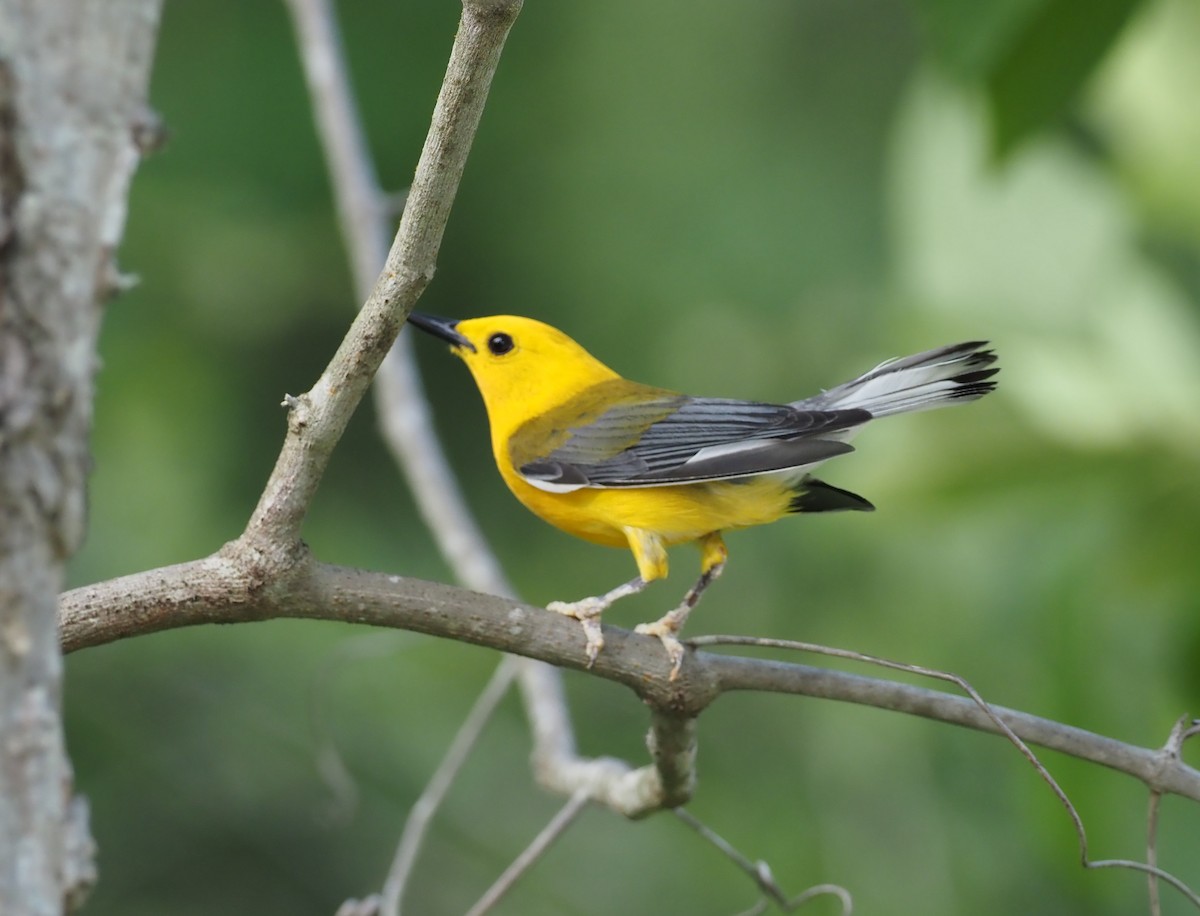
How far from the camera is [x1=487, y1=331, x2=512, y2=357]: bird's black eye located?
4.61 m

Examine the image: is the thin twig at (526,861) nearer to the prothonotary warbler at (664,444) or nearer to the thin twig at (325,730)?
the prothonotary warbler at (664,444)

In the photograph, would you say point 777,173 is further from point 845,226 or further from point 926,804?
point 926,804

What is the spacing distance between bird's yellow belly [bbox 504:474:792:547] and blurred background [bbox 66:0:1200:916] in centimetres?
48

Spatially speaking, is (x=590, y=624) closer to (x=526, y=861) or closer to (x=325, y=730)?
(x=526, y=861)

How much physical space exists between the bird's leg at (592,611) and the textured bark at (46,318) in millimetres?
1377

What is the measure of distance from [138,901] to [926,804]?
3.74 metres

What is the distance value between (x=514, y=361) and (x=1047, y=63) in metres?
2.19

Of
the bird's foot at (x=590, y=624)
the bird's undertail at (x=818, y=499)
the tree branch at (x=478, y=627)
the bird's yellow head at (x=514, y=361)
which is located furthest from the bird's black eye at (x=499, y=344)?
the tree branch at (x=478, y=627)

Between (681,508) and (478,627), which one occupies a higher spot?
(681,508)

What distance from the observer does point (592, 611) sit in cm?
307

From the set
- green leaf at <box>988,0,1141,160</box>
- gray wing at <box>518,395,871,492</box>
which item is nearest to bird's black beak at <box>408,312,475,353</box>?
gray wing at <box>518,395,871,492</box>

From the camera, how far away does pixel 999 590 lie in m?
4.45

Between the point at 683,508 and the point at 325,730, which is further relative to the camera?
the point at 325,730

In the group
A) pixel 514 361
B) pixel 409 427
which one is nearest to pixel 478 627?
pixel 514 361
